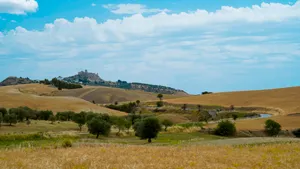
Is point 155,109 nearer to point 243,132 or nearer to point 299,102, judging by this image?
point 299,102

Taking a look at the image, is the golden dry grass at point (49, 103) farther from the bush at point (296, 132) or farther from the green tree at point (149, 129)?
the bush at point (296, 132)

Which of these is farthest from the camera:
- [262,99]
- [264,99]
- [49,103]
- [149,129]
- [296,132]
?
[262,99]

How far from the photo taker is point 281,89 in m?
184

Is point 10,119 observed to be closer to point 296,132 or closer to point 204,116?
point 296,132

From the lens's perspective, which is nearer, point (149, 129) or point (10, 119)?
point (149, 129)

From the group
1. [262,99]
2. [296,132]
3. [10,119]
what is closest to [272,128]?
[296,132]

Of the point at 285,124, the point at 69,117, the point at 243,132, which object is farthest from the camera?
the point at 69,117

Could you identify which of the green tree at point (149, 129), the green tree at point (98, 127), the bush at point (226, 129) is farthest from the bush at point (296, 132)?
the green tree at point (98, 127)

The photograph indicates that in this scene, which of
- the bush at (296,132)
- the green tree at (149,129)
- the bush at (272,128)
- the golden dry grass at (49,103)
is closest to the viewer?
the green tree at (149,129)

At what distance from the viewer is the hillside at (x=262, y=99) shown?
148637mm

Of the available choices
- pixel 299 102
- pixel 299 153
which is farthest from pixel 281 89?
pixel 299 153

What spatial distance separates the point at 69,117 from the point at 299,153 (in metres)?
99.2

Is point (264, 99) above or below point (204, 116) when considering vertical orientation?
above

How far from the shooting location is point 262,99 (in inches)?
6634
